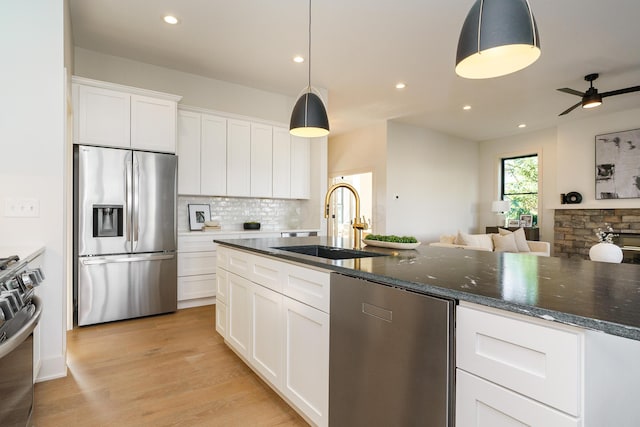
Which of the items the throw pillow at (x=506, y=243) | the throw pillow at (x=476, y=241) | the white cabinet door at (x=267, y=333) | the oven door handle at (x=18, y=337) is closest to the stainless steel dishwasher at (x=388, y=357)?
the white cabinet door at (x=267, y=333)

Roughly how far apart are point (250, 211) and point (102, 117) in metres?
2.21

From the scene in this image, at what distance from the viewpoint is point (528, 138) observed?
7.45 metres

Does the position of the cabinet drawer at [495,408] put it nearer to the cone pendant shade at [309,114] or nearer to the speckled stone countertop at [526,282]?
the speckled stone countertop at [526,282]

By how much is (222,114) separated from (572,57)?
4.20 metres

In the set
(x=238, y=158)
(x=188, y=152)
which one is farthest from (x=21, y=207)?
(x=238, y=158)

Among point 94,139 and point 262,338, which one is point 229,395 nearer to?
point 262,338

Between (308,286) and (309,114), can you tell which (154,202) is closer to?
(309,114)

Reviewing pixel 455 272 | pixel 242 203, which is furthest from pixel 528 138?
pixel 455 272

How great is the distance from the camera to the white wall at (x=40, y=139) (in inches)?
87.4

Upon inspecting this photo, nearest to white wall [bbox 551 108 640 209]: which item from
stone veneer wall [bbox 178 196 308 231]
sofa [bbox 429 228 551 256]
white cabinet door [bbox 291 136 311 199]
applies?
sofa [bbox 429 228 551 256]

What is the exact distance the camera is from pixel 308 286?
1.68 metres

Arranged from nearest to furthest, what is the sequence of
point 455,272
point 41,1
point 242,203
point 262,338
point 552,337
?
point 552,337 → point 455,272 → point 262,338 → point 41,1 → point 242,203

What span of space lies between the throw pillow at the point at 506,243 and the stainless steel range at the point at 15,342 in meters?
5.36

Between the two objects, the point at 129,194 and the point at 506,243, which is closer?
the point at 129,194
